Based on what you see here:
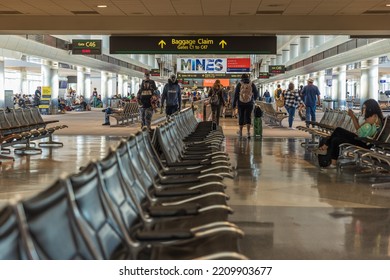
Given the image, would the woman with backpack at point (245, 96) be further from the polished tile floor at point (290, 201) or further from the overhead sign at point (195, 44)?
the polished tile floor at point (290, 201)

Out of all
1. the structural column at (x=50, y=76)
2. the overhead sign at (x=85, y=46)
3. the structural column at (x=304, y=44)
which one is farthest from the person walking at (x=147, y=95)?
the structural column at (x=304, y=44)

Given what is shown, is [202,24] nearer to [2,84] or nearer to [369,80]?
[2,84]

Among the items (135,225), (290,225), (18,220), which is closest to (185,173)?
(290,225)

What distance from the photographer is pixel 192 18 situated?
15.1m

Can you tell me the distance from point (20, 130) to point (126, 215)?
978 centimetres

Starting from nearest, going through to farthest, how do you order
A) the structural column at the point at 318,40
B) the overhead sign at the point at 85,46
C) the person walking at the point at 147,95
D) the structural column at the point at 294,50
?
1. the person walking at the point at 147,95
2. the overhead sign at the point at 85,46
3. the structural column at the point at 318,40
4. the structural column at the point at 294,50

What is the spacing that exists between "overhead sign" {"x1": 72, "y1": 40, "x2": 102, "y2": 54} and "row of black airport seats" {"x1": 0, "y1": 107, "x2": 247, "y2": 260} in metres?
19.6

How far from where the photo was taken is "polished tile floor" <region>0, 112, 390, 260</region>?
16.8ft

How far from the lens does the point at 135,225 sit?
3766mm

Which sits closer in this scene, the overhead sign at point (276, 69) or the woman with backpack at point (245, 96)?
the woman with backpack at point (245, 96)

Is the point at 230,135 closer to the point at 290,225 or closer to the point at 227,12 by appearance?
the point at 227,12

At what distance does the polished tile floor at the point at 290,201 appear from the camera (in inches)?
201

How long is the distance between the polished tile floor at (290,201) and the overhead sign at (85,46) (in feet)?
40.0

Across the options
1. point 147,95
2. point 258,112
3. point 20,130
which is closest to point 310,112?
point 258,112
